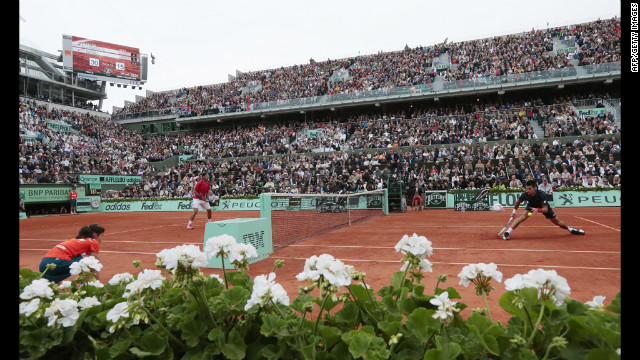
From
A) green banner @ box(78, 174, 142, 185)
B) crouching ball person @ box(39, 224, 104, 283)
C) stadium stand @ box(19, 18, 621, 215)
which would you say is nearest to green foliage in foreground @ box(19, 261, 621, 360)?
crouching ball person @ box(39, 224, 104, 283)

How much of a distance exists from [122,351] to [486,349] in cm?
193

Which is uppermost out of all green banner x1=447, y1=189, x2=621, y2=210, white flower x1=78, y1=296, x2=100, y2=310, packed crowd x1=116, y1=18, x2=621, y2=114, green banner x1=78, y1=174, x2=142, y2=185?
packed crowd x1=116, y1=18, x2=621, y2=114

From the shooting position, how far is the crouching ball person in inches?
195

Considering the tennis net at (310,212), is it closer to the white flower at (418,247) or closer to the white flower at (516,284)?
the white flower at (418,247)

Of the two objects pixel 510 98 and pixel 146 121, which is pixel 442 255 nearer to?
pixel 510 98

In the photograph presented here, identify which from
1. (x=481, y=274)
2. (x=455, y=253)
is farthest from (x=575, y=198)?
(x=481, y=274)

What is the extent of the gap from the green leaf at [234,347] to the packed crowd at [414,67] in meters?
35.2

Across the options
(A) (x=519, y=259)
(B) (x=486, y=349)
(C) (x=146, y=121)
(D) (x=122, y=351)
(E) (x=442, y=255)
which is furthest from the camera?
(C) (x=146, y=121)

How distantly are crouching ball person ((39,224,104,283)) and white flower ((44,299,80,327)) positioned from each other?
327 cm

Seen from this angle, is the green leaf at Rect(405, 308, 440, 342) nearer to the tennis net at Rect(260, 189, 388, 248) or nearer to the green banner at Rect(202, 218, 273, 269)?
the green banner at Rect(202, 218, 273, 269)

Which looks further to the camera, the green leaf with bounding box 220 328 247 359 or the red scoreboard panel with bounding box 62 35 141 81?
the red scoreboard panel with bounding box 62 35 141 81

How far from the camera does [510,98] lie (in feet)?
109

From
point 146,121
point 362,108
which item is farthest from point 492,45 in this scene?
point 146,121

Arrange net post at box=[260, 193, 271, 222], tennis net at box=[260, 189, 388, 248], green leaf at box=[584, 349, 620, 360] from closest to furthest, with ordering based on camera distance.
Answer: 1. green leaf at box=[584, 349, 620, 360]
2. net post at box=[260, 193, 271, 222]
3. tennis net at box=[260, 189, 388, 248]
